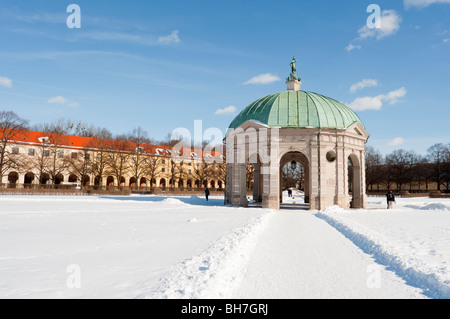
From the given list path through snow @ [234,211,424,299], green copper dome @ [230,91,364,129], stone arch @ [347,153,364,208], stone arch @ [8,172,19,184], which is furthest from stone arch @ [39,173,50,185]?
path through snow @ [234,211,424,299]

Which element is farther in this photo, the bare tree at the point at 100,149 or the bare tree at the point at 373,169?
the bare tree at the point at 373,169

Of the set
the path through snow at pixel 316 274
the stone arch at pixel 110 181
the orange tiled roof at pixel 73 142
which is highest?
the orange tiled roof at pixel 73 142

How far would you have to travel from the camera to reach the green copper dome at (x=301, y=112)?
2658cm

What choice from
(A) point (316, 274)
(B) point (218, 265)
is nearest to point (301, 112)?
(A) point (316, 274)

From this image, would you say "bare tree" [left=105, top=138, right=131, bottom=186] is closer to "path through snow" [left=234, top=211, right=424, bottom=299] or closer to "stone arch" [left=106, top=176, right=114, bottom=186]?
"stone arch" [left=106, top=176, right=114, bottom=186]

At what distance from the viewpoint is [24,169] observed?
193 ft

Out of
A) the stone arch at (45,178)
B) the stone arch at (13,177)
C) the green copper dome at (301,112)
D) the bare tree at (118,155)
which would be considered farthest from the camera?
the stone arch at (13,177)

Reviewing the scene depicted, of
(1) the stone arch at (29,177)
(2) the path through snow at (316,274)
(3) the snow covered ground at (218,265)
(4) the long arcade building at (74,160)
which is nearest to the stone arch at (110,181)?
(4) the long arcade building at (74,160)

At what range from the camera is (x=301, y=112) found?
2697cm

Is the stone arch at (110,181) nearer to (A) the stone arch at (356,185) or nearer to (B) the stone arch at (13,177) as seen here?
(B) the stone arch at (13,177)

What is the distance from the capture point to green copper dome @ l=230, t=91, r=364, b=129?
87.2 ft

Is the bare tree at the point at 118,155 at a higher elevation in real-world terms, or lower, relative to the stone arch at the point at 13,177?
higher
